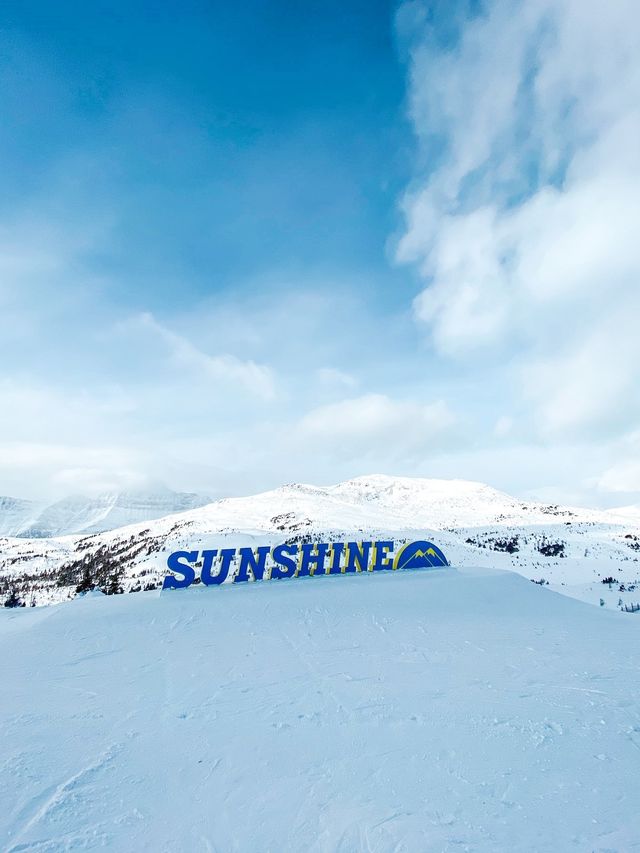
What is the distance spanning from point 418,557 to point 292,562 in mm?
5904

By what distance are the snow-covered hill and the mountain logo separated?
5.52 m

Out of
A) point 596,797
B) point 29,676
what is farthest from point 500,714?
point 29,676

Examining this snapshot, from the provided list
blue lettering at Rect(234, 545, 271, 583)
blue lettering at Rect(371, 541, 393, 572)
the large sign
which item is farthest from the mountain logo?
blue lettering at Rect(234, 545, 271, 583)

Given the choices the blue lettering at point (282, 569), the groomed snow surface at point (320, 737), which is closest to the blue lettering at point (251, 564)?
the blue lettering at point (282, 569)

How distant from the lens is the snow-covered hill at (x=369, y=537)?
2542 cm

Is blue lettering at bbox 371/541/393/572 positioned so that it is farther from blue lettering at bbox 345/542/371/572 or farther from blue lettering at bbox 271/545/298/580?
blue lettering at bbox 271/545/298/580

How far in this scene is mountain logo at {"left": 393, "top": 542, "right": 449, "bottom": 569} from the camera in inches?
747

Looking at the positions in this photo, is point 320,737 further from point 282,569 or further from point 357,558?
point 357,558

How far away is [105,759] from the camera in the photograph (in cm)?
497

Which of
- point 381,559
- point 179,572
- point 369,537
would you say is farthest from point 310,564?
point 369,537

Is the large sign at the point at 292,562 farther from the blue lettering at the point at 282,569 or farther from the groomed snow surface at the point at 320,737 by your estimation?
the groomed snow surface at the point at 320,737

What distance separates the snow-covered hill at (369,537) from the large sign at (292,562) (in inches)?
257

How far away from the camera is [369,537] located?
38.2 m

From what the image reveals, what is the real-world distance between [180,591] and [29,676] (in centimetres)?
754
